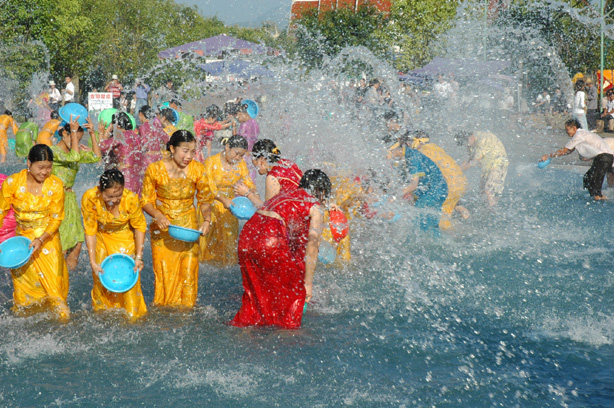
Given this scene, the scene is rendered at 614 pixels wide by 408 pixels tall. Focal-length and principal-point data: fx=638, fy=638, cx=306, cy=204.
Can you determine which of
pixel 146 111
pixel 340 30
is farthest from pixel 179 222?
pixel 340 30

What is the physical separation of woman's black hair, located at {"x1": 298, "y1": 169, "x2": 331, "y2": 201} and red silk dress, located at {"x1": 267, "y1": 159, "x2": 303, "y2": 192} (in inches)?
20.6

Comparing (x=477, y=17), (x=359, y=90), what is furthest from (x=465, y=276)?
(x=477, y=17)

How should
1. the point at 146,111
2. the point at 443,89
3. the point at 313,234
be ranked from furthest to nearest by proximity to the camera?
the point at 443,89 < the point at 146,111 < the point at 313,234

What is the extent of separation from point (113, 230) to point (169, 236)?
575 millimetres

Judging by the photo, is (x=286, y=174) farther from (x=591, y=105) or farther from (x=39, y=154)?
(x=591, y=105)

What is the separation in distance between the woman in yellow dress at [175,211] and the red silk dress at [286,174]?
64 centimetres

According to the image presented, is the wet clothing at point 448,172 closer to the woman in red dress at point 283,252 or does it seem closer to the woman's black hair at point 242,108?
the woman's black hair at point 242,108

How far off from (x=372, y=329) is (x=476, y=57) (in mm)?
19316

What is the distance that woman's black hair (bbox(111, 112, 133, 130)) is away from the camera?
26.0 ft

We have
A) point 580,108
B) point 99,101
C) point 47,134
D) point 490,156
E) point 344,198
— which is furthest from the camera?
point 99,101

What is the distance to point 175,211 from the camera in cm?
573

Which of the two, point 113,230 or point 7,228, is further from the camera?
point 7,228

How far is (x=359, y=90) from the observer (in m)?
17.4

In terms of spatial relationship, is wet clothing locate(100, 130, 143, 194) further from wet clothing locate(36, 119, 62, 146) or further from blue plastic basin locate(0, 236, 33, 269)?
blue plastic basin locate(0, 236, 33, 269)
